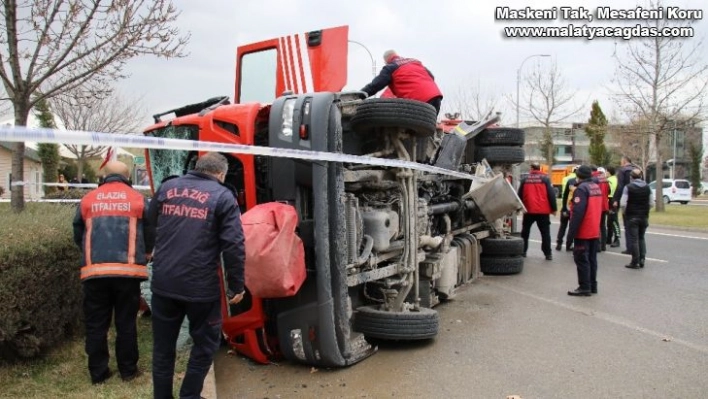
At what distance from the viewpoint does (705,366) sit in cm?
463

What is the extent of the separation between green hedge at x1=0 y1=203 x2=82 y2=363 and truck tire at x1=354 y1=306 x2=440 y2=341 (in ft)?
7.47

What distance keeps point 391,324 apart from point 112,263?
221cm

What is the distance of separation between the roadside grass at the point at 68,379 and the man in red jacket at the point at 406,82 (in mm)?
3206

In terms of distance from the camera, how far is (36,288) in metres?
4.16

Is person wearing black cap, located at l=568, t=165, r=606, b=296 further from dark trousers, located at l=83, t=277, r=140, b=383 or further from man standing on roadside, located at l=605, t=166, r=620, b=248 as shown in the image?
dark trousers, located at l=83, t=277, r=140, b=383

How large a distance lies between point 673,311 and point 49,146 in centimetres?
2560

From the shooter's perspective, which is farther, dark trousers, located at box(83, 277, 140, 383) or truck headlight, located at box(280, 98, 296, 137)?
truck headlight, located at box(280, 98, 296, 137)

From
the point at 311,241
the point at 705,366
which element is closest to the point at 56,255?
the point at 311,241

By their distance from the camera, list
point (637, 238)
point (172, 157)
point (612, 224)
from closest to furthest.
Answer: point (172, 157) → point (637, 238) → point (612, 224)

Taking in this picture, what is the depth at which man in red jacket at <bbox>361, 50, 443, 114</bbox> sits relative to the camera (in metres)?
6.04

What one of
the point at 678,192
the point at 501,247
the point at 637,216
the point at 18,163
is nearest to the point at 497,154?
the point at 501,247

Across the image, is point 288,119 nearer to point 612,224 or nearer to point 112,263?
point 112,263

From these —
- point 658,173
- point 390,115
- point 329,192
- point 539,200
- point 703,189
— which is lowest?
point 703,189

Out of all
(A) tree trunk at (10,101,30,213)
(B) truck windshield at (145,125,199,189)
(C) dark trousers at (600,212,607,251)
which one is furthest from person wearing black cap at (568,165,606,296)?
(A) tree trunk at (10,101,30,213)
